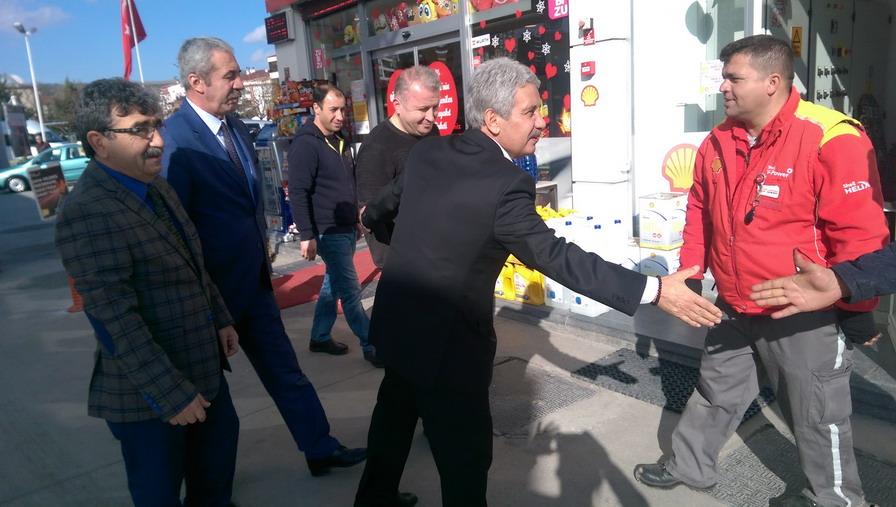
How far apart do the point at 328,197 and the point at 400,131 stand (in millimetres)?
712

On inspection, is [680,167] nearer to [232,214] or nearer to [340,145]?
[340,145]

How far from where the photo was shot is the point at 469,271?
2.13 metres

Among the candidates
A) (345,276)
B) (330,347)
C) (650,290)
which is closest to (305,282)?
(330,347)

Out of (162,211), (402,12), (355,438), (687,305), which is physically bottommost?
(355,438)

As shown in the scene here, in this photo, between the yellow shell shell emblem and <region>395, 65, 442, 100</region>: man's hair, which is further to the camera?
the yellow shell shell emblem

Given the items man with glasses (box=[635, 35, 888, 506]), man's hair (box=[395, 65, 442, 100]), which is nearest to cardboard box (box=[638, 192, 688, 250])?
man's hair (box=[395, 65, 442, 100])

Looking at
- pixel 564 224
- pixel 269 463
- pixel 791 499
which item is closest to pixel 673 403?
pixel 791 499

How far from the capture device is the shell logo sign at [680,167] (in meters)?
5.44

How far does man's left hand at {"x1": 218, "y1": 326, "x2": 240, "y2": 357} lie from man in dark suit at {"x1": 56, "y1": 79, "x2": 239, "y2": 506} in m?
0.19

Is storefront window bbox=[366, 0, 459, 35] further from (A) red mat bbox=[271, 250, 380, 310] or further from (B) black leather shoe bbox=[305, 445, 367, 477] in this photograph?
(B) black leather shoe bbox=[305, 445, 367, 477]

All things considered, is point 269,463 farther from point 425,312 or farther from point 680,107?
point 680,107

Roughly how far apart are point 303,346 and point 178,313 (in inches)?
113

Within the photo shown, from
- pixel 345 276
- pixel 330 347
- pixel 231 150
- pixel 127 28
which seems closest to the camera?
pixel 231 150

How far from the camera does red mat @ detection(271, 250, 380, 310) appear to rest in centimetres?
648
